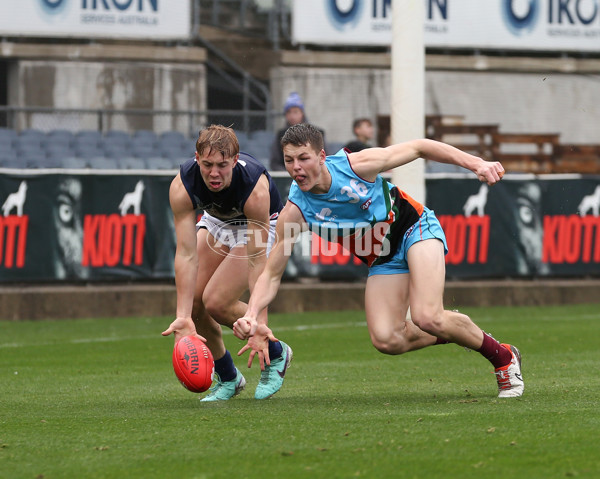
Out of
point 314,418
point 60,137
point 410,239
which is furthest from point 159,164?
point 314,418

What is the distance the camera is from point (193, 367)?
673cm

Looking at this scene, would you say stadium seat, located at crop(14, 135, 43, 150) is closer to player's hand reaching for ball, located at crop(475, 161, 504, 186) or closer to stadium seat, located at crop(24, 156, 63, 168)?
stadium seat, located at crop(24, 156, 63, 168)

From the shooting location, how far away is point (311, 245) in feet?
47.6

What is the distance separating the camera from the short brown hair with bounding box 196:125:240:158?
21.6ft

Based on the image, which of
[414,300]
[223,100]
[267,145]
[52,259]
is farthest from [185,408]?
[223,100]

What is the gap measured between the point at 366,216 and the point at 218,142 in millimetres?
1090

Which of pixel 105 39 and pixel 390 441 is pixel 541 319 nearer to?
pixel 390 441

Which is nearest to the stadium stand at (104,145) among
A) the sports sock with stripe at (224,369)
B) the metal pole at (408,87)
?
the metal pole at (408,87)

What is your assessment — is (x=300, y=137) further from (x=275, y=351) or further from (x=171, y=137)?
(x=171, y=137)

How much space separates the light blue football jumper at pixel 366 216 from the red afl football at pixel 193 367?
3.50 feet

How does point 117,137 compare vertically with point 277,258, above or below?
above

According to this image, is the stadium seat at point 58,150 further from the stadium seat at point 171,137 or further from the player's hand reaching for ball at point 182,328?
the player's hand reaching for ball at point 182,328

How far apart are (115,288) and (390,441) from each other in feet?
30.5

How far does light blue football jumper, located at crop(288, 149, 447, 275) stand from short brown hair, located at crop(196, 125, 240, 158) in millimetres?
480
